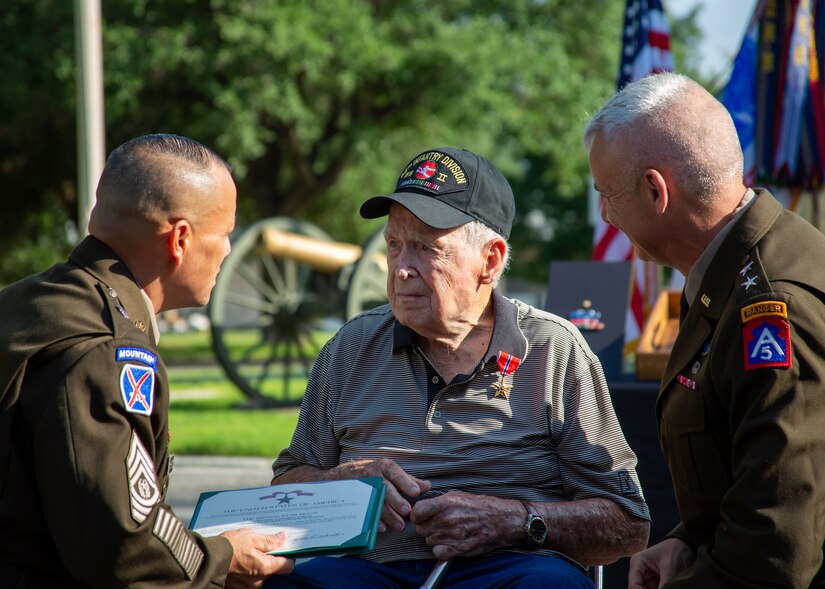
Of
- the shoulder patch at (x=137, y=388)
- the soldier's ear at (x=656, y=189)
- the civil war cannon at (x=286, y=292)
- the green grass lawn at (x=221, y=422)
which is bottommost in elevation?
the green grass lawn at (x=221, y=422)

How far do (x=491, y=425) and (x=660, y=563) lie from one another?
61 cm

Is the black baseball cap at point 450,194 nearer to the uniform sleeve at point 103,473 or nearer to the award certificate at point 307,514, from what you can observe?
the award certificate at point 307,514

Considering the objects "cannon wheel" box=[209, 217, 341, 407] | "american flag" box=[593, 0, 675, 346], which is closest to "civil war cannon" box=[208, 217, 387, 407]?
"cannon wheel" box=[209, 217, 341, 407]

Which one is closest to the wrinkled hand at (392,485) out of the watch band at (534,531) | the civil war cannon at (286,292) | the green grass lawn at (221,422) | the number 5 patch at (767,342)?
the watch band at (534,531)

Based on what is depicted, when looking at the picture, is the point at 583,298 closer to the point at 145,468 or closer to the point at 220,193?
the point at 220,193

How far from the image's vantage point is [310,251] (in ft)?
35.3

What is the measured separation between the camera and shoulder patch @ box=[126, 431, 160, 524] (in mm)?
2062

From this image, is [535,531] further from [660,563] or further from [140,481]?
[140,481]

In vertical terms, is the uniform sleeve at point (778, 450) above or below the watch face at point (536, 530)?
above

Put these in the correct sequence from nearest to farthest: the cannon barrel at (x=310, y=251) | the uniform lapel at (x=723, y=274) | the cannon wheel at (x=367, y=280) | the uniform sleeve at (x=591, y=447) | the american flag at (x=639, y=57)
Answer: the uniform lapel at (x=723, y=274) → the uniform sleeve at (x=591, y=447) → the american flag at (x=639, y=57) → the cannon wheel at (x=367, y=280) → the cannon barrel at (x=310, y=251)

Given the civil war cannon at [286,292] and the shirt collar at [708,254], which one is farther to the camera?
the civil war cannon at [286,292]

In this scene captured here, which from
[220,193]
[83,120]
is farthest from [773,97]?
[83,120]

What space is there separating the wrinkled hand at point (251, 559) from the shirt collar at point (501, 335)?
2.45 feet

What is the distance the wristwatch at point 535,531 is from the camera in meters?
2.65
